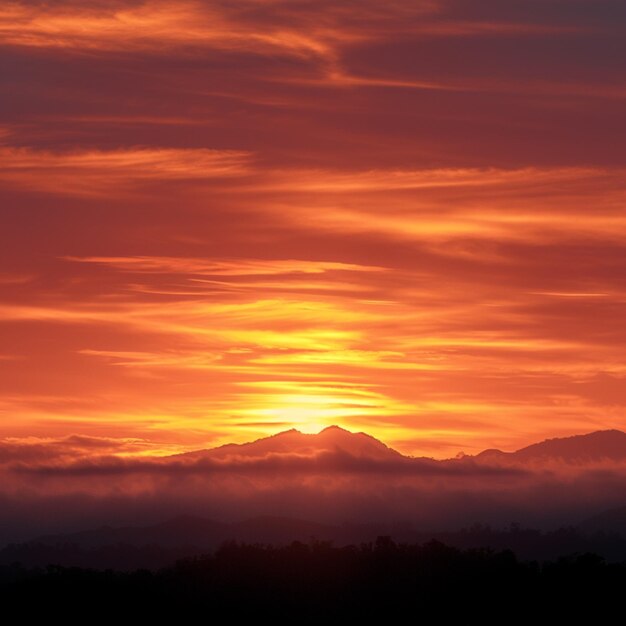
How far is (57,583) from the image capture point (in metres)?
162

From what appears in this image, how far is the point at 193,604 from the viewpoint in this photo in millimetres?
→ 154000

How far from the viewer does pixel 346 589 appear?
153 meters

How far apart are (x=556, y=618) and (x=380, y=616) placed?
1772 centimetres

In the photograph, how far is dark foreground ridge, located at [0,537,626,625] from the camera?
146125 mm

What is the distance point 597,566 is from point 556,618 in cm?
1432

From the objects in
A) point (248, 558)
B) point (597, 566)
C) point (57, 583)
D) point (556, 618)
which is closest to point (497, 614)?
point (556, 618)

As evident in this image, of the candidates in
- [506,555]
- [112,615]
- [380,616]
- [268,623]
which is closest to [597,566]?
[506,555]

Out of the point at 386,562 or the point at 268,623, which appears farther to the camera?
the point at 386,562

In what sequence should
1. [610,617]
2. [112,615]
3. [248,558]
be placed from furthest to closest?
[248,558] < [112,615] < [610,617]

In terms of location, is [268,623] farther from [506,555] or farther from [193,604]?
[506,555]

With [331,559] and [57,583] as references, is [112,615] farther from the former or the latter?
[331,559]

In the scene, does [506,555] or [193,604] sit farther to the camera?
[506,555]

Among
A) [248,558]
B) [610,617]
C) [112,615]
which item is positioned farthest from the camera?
[248,558]

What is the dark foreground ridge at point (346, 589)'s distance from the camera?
146125 mm
